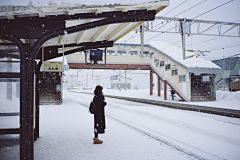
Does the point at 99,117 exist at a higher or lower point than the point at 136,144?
higher

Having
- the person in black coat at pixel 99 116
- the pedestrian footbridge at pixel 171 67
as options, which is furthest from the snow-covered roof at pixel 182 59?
the person in black coat at pixel 99 116

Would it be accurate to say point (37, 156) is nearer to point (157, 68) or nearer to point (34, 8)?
point (34, 8)

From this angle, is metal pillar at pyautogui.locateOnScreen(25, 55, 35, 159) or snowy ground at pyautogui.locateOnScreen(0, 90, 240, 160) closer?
metal pillar at pyautogui.locateOnScreen(25, 55, 35, 159)

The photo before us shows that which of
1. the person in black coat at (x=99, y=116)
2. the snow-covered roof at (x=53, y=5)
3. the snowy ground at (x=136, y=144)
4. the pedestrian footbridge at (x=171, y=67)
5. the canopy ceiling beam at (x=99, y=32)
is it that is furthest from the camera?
the pedestrian footbridge at (x=171, y=67)

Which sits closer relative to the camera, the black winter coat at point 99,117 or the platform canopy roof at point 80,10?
the platform canopy roof at point 80,10

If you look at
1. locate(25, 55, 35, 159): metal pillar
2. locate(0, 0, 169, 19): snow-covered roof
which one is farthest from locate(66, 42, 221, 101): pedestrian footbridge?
locate(25, 55, 35, 159): metal pillar

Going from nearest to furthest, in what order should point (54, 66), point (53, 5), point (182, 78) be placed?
point (53, 5), point (54, 66), point (182, 78)

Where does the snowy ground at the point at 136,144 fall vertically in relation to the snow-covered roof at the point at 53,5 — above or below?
below

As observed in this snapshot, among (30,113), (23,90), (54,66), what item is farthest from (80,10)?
(54,66)

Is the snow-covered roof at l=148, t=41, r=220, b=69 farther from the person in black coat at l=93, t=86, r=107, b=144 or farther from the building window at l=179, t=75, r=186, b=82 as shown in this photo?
the person in black coat at l=93, t=86, r=107, b=144

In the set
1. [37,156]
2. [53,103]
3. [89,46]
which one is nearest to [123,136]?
[37,156]

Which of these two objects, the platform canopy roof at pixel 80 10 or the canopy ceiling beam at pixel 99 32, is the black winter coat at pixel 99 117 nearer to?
the canopy ceiling beam at pixel 99 32

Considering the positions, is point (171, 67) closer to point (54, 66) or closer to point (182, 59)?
point (182, 59)

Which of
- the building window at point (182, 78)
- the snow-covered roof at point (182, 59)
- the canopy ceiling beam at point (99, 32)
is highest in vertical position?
the snow-covered roof at point (182, 59)
